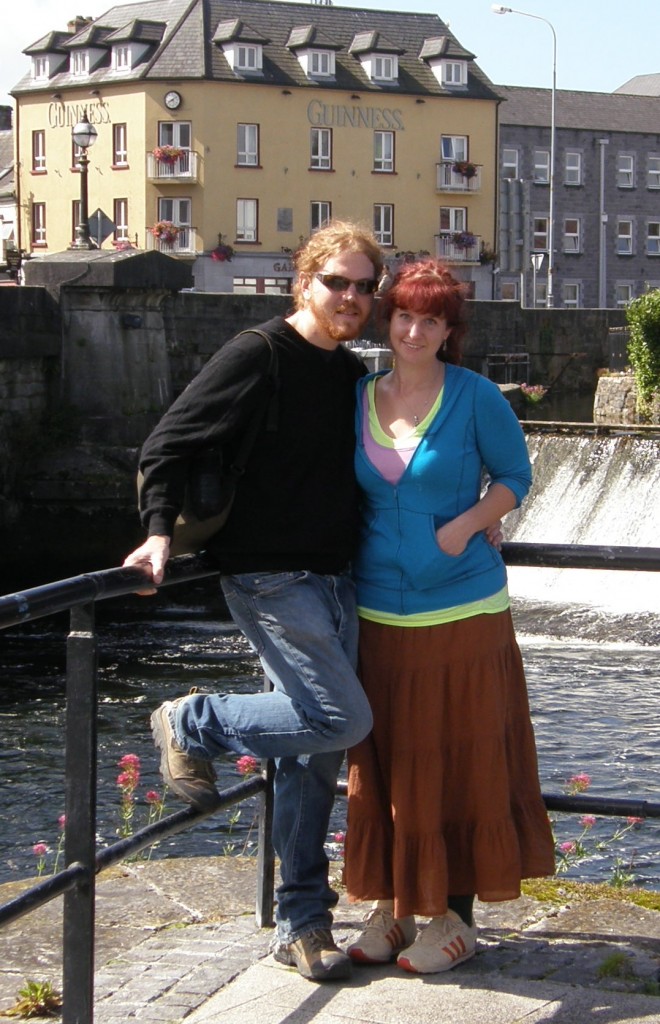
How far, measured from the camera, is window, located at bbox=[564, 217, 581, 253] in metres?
62.7

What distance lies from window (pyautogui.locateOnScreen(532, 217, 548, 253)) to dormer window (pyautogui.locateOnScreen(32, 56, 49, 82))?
19983 mm

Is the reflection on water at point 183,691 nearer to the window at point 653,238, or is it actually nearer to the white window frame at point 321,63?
the white window frame at point 321,63

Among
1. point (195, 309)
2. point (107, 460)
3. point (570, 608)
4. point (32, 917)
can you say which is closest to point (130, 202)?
point (195, 309)

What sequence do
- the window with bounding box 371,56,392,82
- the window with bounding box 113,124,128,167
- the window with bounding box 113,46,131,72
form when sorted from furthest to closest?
the window with bounding box 371,56,392,82 < the window with bounding box 113,46,131,72 < the window with bounding box 113,124,128,167

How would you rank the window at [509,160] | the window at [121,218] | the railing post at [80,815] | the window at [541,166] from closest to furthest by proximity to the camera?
1. the railing post at [80,815]
2. the window at [121,218]
3. the window at [509,160]
4. the window at [541,166]

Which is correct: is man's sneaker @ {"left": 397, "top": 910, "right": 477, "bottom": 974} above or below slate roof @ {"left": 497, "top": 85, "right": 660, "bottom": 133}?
below

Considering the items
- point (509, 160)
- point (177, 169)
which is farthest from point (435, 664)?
point (509, 160)

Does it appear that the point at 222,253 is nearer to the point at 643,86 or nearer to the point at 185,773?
the point at 643,86

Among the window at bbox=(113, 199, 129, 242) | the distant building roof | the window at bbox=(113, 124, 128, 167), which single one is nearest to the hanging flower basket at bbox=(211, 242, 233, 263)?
the window at bbox=(113, 199, 129, 242)

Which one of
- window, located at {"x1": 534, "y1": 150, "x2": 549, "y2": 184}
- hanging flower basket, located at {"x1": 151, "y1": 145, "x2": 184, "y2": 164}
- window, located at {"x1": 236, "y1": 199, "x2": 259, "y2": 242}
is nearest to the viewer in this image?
hanging flower basket, located at {"x1": 151, "y1": 145, "x2": 184, "y2": 164}

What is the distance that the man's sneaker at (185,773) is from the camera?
316 centimetres

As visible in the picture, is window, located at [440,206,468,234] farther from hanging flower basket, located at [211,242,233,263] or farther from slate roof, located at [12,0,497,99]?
hanging flower basket, located at [211,242,233,263]

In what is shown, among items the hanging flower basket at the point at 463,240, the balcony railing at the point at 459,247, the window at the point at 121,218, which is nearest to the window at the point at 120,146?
the window at the point at 121,218

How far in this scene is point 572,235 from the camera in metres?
63.2
